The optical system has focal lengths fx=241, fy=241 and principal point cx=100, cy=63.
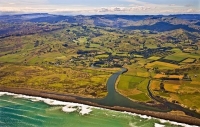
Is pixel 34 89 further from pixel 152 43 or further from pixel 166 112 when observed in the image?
pixel 152 43

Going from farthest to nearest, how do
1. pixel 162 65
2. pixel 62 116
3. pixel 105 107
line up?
pixel 162 65 → pixel 105 107 → pixel 62 116

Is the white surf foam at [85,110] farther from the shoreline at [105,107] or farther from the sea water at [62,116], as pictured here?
the shoreline at [105,107]

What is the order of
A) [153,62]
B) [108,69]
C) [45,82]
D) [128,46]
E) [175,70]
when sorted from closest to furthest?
1. [45,82]
2. [175,70]
3. [108,69]
4. [153,62]
5. [128,46]

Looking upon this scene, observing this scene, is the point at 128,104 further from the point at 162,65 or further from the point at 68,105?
the point at 162,65

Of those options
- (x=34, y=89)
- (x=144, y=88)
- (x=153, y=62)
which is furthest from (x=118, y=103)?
(x=153, y=62)

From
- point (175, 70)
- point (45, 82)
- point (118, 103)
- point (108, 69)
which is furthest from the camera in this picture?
point (108, 69)

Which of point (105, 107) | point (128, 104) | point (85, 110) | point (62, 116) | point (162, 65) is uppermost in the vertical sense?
point (162, 65)

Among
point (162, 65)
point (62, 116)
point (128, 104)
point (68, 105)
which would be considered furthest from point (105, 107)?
point (162, 65)

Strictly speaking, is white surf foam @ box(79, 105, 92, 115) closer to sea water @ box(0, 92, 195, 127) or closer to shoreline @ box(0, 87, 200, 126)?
sea water @ box(0, 92, 195, 127)

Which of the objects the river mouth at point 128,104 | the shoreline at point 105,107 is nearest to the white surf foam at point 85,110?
the shoreline at point 105,107

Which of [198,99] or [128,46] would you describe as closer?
[198,99]
